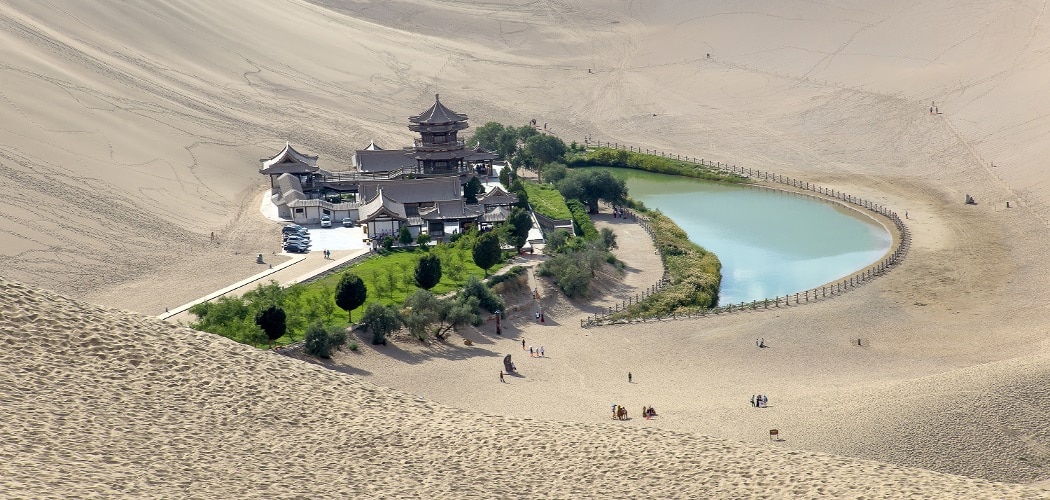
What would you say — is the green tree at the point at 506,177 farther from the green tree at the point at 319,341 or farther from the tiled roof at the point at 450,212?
the green tree at the point at 319,341

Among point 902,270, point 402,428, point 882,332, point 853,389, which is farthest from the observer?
point 902,270

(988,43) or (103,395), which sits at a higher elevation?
(988,43)

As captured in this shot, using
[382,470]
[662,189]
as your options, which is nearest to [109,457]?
[382,470]

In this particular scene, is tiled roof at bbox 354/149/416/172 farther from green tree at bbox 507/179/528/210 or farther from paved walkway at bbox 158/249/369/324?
paved walkway at bbox 158/249/369/324

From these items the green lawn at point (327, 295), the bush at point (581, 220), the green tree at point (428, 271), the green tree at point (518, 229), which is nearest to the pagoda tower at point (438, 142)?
the bush at point (581, 220)

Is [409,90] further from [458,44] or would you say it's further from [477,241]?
[477,241]

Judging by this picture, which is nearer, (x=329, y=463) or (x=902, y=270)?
(x=329, y=463)

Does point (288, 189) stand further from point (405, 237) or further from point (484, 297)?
point (484, 297)
